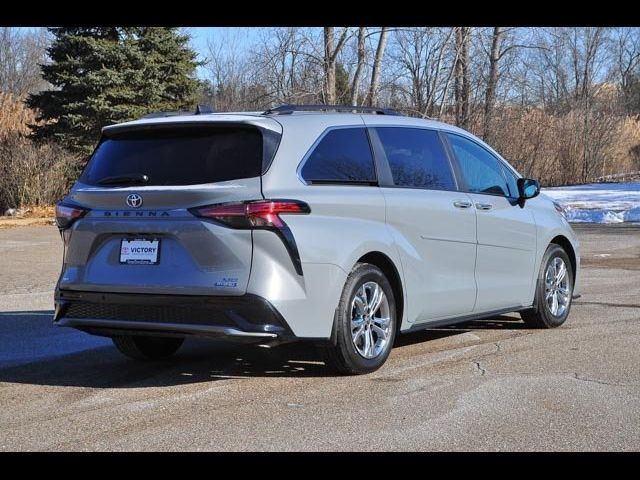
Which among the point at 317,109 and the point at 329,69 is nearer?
the point at 317,109

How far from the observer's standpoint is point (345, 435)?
478 centimetres

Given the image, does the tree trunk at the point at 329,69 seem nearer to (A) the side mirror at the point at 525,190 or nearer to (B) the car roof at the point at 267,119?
(A) the side mirror at the point at 525,190

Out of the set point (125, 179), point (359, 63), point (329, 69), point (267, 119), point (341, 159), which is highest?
point (359, 63)

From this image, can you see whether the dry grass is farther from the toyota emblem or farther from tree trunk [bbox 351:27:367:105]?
the toyota emblem

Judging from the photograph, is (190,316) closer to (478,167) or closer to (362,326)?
(362,326)

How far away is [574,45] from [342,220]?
4526cm

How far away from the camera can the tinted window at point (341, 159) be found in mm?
6129

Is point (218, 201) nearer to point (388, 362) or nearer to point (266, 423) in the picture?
point (266, 423)

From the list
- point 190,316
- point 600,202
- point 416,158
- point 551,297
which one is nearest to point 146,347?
point 190,316

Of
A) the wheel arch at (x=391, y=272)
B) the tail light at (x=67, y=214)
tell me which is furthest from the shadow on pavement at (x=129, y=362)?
the tail light at (x=67, y=214)

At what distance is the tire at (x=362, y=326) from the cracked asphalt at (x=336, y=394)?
135 millimetres

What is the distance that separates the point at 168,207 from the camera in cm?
580

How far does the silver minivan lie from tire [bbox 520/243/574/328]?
1253 mm

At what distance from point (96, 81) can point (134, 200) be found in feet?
78.7
